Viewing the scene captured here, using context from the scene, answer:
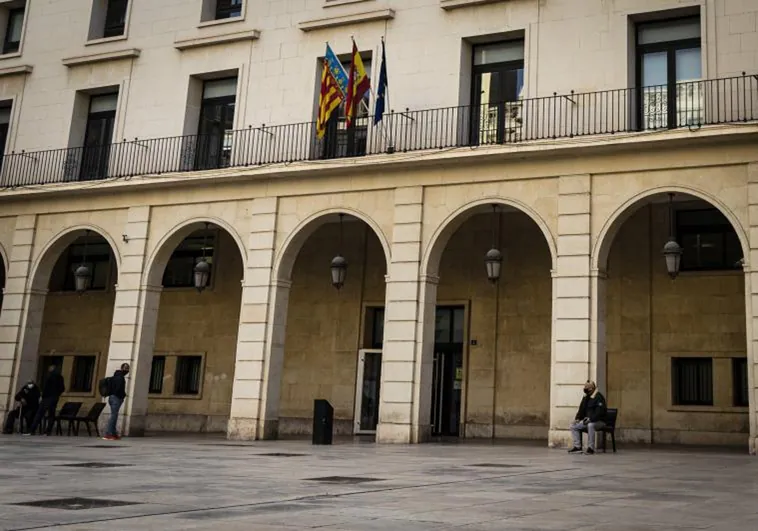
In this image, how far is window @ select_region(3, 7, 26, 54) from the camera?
27672mm

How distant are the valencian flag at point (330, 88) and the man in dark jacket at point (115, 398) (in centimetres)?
715

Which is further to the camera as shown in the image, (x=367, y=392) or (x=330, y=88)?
(x=367, y=392)

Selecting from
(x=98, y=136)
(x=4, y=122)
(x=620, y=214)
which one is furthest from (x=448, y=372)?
(x=4, y=122)

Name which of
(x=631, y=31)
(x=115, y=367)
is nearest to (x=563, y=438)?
(x=631, y=31)

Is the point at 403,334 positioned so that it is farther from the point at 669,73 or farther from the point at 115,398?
the point at 669,73

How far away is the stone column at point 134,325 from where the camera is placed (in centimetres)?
2206

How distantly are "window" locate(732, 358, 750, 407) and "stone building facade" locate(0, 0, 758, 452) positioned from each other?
0.15 ft

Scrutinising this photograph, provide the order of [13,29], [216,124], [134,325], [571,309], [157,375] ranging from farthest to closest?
[13,29] < [157,375] < [216,124] < [134,325] < [571,309]

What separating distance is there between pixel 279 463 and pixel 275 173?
33.4ft

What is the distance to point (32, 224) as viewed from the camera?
24719mm

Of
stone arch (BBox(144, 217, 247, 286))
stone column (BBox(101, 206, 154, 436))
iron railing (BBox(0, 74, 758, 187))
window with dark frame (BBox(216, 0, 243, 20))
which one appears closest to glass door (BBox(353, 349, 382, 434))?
stone arch (BBox(144, 217, 247, 286))

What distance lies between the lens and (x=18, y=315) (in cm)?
2423

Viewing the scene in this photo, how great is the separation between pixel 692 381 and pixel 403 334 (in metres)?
7.14

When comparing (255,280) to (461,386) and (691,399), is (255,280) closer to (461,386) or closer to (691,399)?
(461,386)
